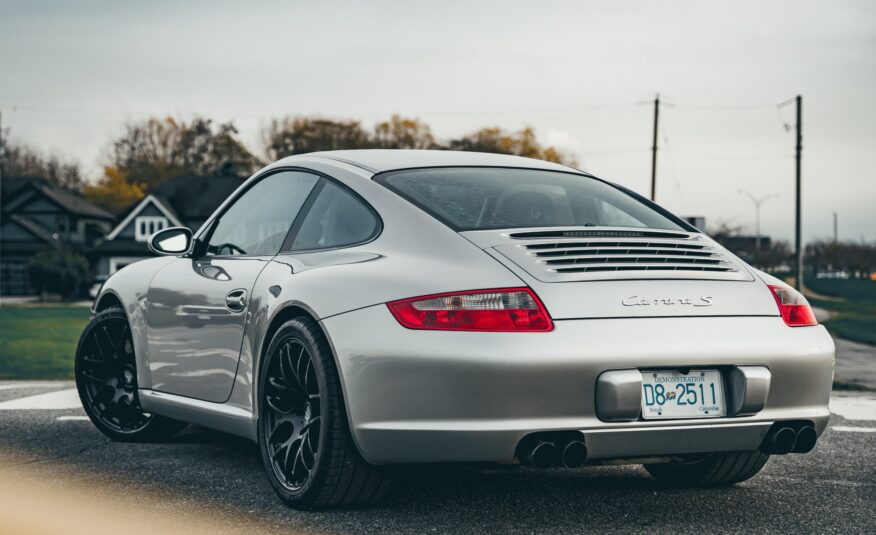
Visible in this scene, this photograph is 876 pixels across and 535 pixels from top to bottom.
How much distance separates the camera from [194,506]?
4.36 metres

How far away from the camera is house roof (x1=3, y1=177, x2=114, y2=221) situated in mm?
80750

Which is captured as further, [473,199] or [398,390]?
[473,199]

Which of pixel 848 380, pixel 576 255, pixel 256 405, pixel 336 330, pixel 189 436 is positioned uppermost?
pixel 576 255

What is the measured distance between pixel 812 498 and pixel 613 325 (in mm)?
1534

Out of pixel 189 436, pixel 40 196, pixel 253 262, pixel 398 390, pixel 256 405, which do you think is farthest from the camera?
pixel 40 196

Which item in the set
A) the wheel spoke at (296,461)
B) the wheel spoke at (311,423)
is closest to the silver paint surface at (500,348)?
the wheel spoke at (311,423)

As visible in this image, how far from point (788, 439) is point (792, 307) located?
1.62 feet

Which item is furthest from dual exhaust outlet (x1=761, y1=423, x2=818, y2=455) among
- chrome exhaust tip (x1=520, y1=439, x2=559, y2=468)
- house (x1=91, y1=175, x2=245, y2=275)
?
house (x1=91, y1=175, x2=245, y2=275)

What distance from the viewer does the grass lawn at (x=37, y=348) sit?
1620 centimetres

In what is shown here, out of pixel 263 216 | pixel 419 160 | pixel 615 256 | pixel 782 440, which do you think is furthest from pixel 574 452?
pixel 263 216

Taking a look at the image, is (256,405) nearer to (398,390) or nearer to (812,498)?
(398,390)

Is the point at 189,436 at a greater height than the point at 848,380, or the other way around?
the point at 189,436

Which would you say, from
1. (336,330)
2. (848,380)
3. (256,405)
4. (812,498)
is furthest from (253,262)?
(848,380)

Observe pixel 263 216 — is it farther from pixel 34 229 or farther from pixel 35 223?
pixel 35 223
